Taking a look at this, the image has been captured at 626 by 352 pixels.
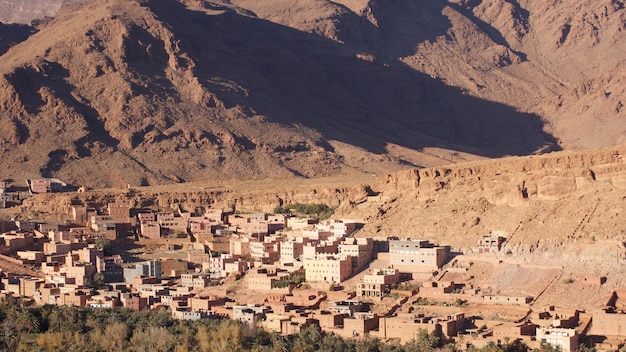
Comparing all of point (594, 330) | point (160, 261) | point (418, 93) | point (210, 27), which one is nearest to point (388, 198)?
point (160, 261)

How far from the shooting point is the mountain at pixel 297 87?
119000mm

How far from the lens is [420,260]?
6800 cm

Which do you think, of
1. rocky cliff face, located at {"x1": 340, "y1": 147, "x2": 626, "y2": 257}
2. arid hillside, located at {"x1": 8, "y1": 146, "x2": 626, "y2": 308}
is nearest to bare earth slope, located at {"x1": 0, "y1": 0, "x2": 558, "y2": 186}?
arid hillside, located at {"x1": 8, "y1": 146, "x2": 626, "y2": 308}

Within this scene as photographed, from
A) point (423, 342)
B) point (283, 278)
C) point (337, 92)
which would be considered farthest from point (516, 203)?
point (337, 92)

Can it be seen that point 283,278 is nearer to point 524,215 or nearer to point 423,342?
point 524,215

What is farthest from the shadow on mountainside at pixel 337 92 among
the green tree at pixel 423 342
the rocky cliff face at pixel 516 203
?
the green tree at pixel 423 342

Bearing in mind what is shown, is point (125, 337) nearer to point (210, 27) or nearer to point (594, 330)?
point (594, 330)

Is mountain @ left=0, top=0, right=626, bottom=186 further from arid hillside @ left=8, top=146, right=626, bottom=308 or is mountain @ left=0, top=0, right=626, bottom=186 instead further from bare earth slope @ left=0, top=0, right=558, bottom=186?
arid hillside @ left=8, top=146, right=626, bottom=308

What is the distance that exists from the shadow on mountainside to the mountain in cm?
26

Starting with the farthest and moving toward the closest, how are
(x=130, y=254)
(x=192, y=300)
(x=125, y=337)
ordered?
(x=130, y=254), (x=192, y=300), (x=125, y=337)

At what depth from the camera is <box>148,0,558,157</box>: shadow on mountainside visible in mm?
137625

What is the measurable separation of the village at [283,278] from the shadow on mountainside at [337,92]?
152 feet

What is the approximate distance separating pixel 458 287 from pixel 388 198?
49.6 feet

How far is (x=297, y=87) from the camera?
150125 mm
